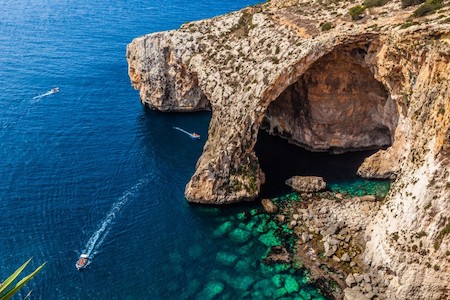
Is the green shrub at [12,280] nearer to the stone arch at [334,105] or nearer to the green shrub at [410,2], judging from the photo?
the stone arch at [334,105]

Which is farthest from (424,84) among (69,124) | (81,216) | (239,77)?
(69,124)

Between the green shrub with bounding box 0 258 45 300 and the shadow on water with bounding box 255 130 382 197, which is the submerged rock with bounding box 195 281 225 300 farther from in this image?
the green shrub with bounding box 0 258 45 300

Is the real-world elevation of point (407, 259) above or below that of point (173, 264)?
above

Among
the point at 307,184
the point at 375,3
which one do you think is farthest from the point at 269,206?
the point at 375,3

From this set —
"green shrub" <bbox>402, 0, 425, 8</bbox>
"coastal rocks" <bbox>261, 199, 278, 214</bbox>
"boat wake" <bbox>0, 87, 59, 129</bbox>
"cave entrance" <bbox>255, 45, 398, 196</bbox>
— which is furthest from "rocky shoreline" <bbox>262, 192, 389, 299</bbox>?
"boat wake" <bbox>0, 87, 59, 129</bbox>

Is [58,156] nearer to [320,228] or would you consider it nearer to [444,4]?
[320,228]

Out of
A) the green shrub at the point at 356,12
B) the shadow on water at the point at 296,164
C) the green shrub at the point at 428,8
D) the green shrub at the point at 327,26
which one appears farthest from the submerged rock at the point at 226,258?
the green shrub at the point at 428,8
